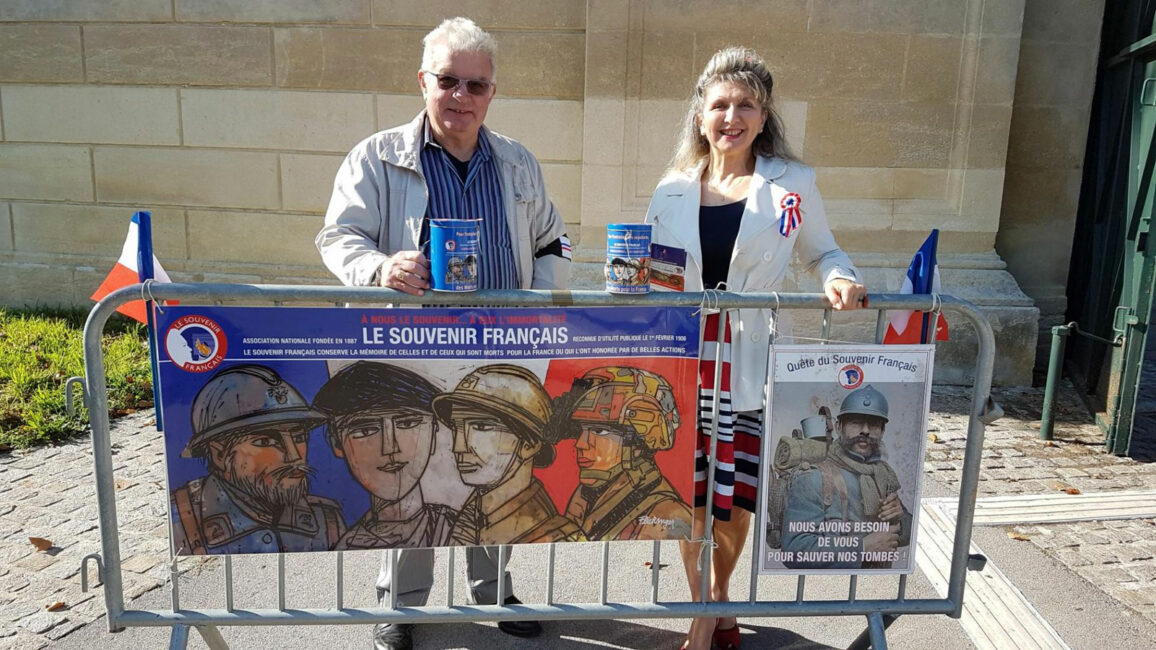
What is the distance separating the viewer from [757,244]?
2.94 m

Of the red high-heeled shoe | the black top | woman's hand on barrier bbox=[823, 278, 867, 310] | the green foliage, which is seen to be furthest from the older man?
the green foliage

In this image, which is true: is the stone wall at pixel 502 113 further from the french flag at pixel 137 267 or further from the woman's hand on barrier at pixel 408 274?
the french flag at pixel 137 267

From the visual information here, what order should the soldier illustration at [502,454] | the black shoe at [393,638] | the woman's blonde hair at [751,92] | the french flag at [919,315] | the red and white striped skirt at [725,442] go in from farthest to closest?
1. the black shoe at [393,638]
2. the woman's blonde hair at [751,92]
3. the red and white striped skirt at [725,442]
4. the french flag at [919,315]
5. the soldier illustration at [502,454]

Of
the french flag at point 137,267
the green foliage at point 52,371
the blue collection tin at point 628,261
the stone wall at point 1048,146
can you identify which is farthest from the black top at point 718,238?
the stone wall at point 1048,146

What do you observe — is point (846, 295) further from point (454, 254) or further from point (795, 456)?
point (454, 254)

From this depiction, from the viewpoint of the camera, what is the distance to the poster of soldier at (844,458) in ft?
8.54

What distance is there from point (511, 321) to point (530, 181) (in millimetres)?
871

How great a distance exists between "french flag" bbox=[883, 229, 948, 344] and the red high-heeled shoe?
4.15 feet

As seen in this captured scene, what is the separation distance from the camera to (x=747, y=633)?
3.31 meters

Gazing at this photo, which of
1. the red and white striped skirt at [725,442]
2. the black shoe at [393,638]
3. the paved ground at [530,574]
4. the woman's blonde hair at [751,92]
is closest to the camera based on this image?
the red and white striped skirt at [725,442]

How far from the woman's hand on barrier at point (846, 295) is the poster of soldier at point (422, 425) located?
1.54 ft

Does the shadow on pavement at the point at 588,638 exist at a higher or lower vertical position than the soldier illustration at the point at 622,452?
lower

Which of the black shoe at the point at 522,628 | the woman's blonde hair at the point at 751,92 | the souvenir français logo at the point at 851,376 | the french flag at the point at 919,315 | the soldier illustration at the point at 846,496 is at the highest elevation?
the woman's blonde hair at the point at 751,92

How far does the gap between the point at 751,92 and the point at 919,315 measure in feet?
3.12
